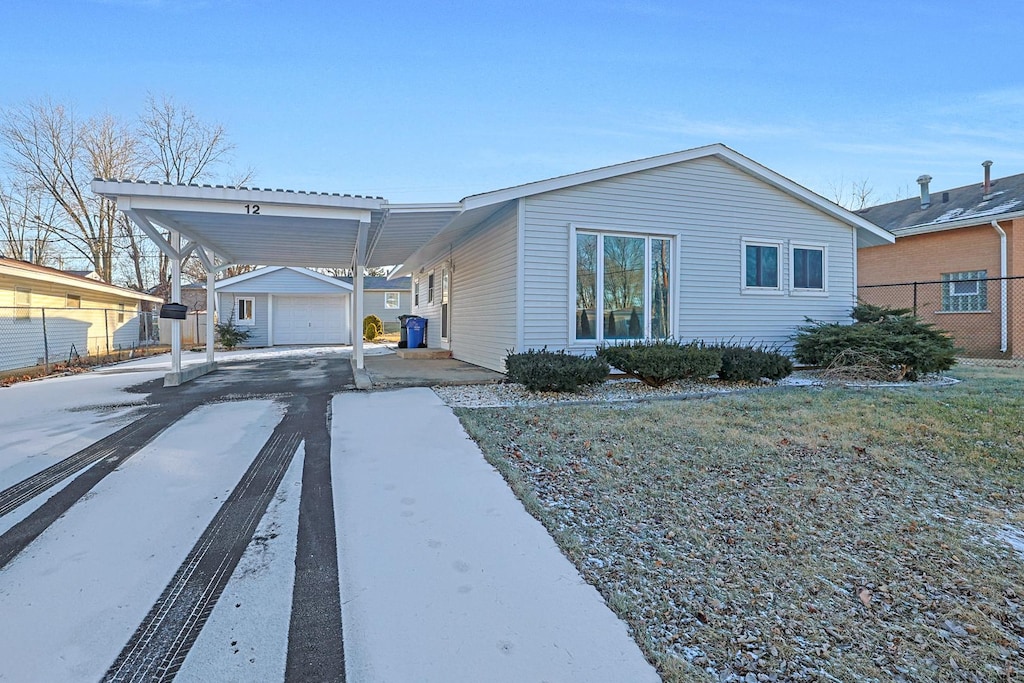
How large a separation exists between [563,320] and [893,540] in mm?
5901

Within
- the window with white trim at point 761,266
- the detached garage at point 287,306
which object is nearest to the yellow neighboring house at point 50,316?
the detached garage at point 287,306

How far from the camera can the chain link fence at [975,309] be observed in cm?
1277

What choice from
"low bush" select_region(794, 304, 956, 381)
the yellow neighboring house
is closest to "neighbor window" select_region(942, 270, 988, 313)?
"low bush" select_region(794, 304, 956, 381)

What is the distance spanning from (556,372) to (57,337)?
1358 cm

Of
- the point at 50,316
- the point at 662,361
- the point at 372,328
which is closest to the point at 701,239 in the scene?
the point at 662,361

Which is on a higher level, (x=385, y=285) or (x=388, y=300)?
(x=385, y=285)

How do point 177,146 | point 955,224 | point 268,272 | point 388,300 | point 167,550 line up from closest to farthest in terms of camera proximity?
1. point 167,550
2. point 955,224
3. point 268,272
4. point 177,146
5. point 388,300

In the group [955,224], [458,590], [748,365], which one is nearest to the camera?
[458,590]

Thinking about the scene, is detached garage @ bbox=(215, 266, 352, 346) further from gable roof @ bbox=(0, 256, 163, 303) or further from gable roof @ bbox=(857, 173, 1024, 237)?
gable roof @ bbox=(857, 173, 1024, 237)

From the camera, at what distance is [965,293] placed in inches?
556

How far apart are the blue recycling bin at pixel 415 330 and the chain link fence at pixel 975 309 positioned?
12.0 m

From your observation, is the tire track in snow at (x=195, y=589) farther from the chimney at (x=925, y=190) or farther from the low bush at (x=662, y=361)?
the chimney at (x=925, y=190)

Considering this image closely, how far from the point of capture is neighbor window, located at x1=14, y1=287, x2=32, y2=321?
1122cm

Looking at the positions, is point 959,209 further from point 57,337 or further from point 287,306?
point 57,337
